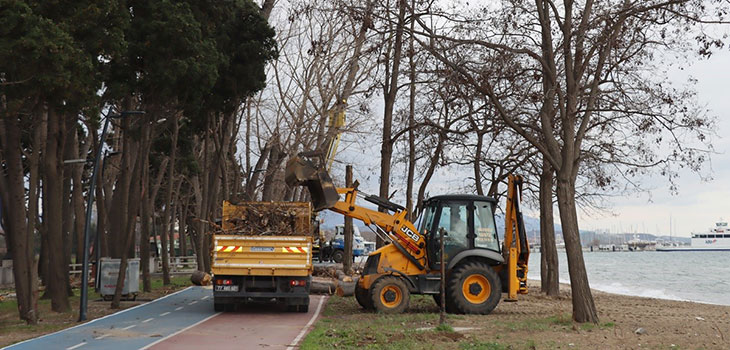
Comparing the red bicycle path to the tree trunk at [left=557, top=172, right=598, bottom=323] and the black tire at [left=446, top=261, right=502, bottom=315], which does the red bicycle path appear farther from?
the tree trunk at [left=557, top=172, right=598, bottom=323]

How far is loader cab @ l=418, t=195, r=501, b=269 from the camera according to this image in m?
20.3

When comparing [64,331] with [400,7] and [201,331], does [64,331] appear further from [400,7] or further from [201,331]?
[400,7]

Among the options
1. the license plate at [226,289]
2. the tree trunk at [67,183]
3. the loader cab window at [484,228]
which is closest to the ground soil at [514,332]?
the loader cab window at [484,228]

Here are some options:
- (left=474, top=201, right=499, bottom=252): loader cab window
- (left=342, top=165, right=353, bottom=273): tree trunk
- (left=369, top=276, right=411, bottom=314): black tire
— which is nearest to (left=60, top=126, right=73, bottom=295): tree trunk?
(left=369, top=276, right=411, bottom=314): black tire

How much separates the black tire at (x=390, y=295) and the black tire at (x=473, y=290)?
1.08m

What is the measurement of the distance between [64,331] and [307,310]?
6.52 meters

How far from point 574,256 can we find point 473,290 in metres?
3.43

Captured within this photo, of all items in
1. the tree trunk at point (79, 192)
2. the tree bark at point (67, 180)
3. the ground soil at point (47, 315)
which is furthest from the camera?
the tree trunk at point (79, 192)

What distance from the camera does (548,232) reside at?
26812mm

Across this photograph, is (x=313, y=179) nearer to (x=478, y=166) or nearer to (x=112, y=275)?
(x=112, y=275)

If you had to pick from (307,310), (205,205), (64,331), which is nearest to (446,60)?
(307,310)

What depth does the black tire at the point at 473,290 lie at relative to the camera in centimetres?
1983

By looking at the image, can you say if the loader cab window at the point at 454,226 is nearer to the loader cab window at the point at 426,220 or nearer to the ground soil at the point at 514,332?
the loader cab window at the point at 426,220

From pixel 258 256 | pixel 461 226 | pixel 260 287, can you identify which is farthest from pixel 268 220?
pixel 461 226
